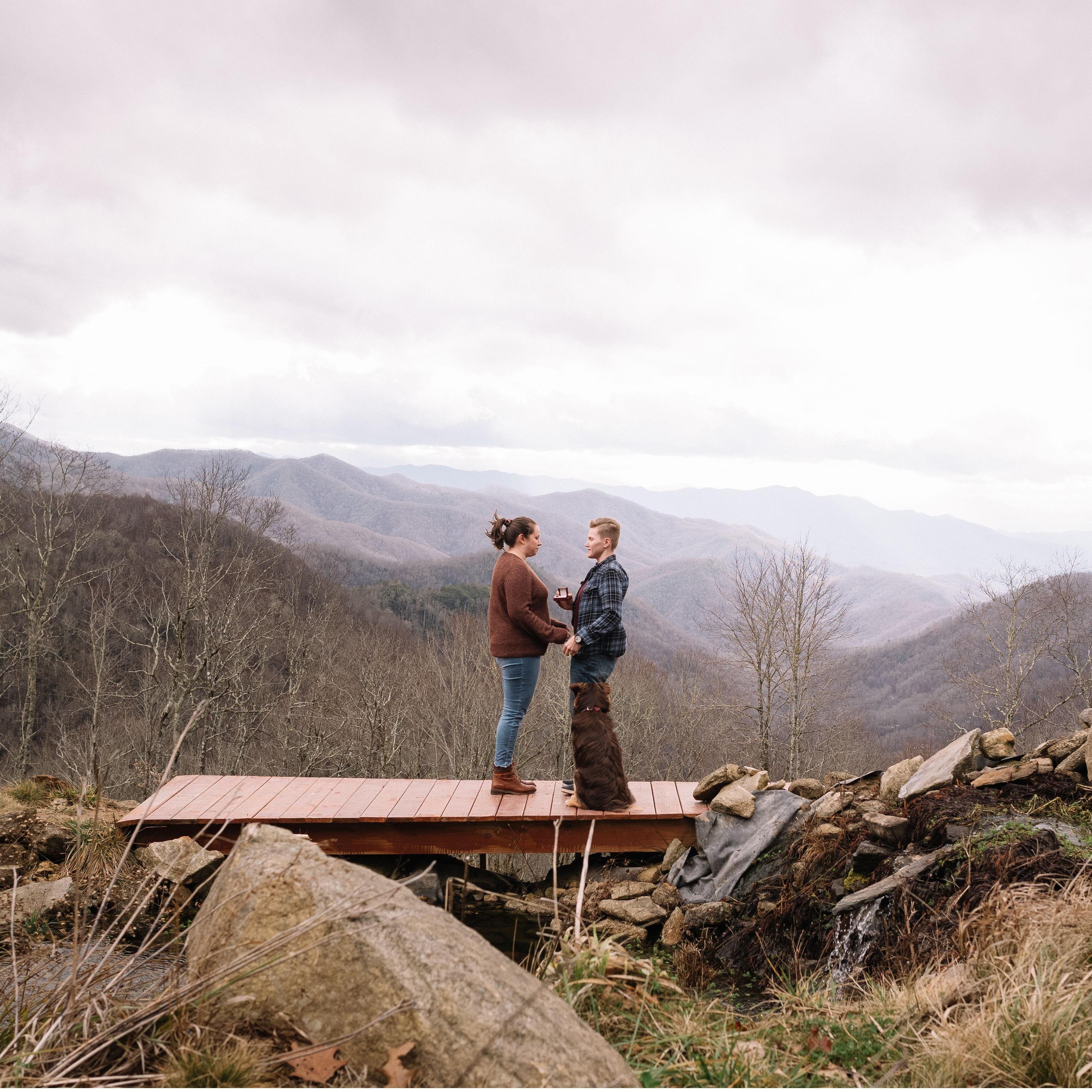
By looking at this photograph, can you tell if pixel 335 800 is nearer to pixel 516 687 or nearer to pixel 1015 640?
pixel 516 687

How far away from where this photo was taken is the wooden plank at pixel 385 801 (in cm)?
636

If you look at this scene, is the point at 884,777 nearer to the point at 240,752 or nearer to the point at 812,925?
the point at 812,925

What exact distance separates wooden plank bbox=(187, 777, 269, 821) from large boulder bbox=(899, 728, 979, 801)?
5.13 m

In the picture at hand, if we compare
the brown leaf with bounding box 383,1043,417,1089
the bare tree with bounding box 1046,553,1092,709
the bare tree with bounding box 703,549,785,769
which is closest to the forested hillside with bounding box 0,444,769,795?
the bare tree with bounding box 703,549,785,769

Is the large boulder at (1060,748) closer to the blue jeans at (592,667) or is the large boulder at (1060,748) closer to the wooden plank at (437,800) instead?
the blue jeans at (592,667)

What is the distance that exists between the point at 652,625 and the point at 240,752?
208ft

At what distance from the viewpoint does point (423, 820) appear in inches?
252

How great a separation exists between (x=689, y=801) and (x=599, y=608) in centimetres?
235

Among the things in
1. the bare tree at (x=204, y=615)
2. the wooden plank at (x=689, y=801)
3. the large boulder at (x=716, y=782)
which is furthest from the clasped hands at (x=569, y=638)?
the bare tree at (x=204, y=615)

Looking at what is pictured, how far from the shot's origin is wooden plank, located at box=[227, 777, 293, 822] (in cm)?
627

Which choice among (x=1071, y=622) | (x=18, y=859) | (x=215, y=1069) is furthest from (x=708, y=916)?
(x=1071, y=622)

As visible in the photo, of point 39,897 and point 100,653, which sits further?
point 100,653

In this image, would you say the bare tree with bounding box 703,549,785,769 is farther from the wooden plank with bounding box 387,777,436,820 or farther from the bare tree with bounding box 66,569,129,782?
the bare tree with bounding box 66,569,129,782

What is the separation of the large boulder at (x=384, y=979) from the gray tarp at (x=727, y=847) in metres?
3.89
